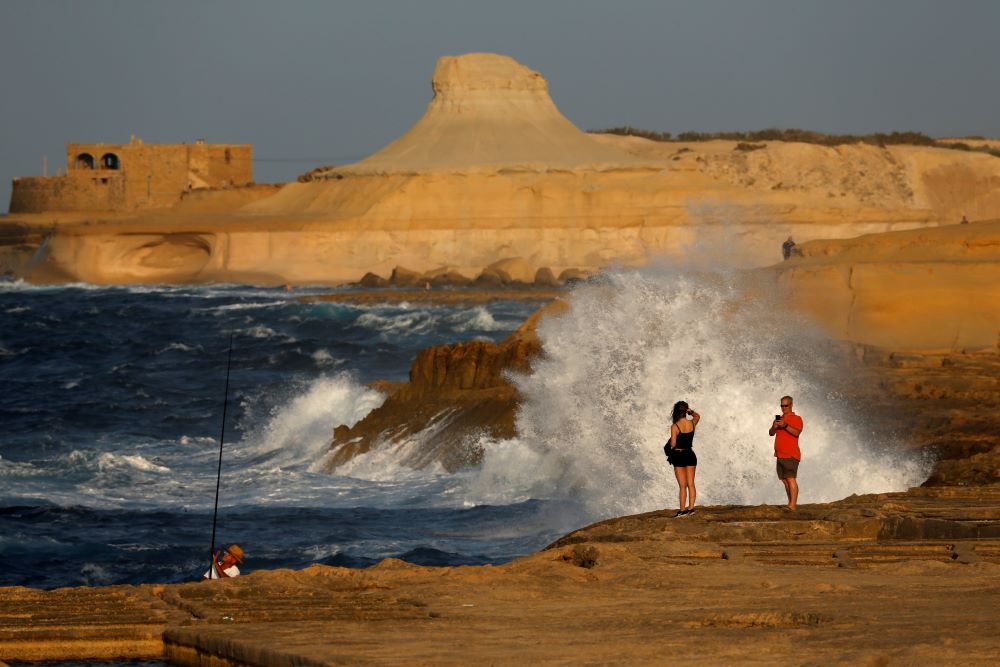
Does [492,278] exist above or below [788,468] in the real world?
above

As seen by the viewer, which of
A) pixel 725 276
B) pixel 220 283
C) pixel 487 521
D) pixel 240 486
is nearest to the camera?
pixel 487 521

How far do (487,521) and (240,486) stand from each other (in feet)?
15.2

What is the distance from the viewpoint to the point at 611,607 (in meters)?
9.09

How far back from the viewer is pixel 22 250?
271 ft

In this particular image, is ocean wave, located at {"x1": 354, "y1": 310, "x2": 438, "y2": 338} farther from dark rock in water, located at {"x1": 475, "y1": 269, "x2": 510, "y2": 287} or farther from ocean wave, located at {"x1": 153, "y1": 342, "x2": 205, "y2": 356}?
dark rock in water, located at {"x1": 475, "y1": 269, "x2": 510, "y2": 287}

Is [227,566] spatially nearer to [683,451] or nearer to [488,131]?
[683,451]

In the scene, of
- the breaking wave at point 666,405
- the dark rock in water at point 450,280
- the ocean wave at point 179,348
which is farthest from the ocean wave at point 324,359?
the dark rock in water at point 450,280

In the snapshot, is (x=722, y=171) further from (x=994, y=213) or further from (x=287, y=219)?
(x=287, y=219)

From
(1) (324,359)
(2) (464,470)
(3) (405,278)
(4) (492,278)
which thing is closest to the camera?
(2) (464,470)

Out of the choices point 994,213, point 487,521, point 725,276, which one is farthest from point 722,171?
point 487,521

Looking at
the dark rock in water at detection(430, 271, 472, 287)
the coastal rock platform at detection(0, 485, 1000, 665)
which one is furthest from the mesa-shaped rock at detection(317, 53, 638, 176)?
the coastal rock platform at detection(0, 485, 1000, 665)

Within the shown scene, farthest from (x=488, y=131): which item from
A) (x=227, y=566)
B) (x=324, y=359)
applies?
(x=227, y=566)

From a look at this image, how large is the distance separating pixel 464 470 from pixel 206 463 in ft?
14.8

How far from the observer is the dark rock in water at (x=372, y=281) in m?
69.6
